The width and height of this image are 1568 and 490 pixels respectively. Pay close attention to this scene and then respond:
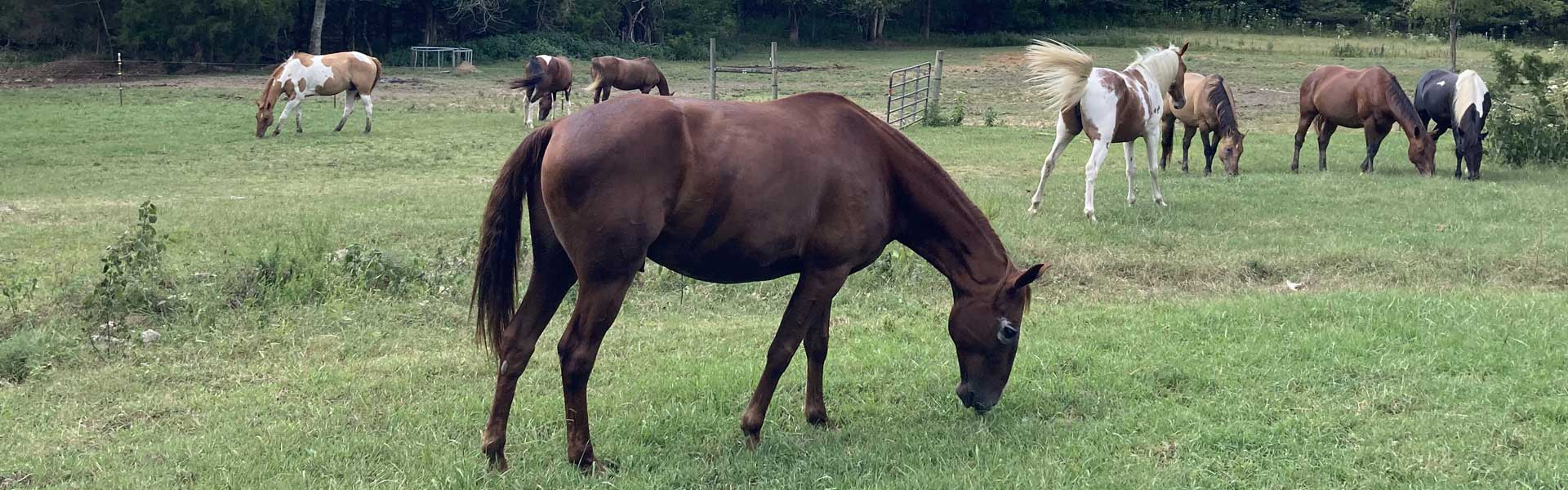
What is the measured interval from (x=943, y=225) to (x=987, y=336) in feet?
1.62

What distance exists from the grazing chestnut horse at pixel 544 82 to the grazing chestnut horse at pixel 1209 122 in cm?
1100

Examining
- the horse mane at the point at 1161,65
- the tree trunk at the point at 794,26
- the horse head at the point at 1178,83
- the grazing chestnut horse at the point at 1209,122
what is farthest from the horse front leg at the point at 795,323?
the tree trunk at the point at 794,26

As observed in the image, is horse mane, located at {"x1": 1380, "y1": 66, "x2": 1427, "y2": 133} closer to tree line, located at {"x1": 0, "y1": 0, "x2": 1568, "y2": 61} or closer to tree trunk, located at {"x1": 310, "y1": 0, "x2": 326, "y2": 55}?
tree line, located at {"x1": 0, "y1": 0, "x2": 1568, "y2": 61}

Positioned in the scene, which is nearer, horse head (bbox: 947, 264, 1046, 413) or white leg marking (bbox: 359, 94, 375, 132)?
horse head (bbox: 947, 264, 1046, 413)

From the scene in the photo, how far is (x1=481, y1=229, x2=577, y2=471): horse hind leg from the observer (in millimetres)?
4312

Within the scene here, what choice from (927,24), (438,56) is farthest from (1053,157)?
(927,24)

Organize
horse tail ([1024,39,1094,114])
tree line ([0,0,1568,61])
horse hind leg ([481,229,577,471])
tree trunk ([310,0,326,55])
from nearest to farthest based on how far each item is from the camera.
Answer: horse hind leg ([481,229,577,471]), horse tail ([1024,39,1094,114]), tree line ([0,0,1568,61]), tree trunk ([310,0,326,55])

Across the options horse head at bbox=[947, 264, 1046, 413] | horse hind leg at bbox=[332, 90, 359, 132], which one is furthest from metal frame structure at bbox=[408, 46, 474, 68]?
horse head at bbox=[947, 264, 1046, 413]

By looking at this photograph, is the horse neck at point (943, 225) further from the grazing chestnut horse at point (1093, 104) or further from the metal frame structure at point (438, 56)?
the metal frame structure at point (438, 56)

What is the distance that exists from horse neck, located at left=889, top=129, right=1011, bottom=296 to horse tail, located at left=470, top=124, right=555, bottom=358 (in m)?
1.44

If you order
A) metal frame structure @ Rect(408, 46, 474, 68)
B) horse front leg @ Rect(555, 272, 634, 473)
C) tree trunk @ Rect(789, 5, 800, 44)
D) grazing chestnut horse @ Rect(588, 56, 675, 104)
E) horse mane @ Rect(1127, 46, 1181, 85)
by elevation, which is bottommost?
horse front leg @ Rect(555, 272, 634, 473)

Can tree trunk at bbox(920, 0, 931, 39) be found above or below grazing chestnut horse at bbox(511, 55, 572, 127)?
above

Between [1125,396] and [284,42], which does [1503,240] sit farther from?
[284,42]

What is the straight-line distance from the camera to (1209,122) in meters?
15.1
